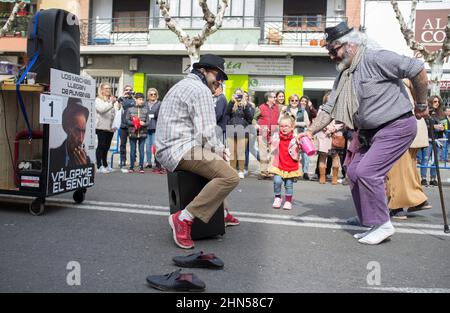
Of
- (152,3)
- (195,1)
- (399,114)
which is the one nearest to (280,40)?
(195,1)

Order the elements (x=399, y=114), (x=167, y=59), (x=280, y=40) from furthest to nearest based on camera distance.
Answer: (x=167, y=59) → (x=280, y=40) → (x=399, y=114)

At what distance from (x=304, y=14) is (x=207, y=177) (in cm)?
1944

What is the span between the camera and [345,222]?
577cm

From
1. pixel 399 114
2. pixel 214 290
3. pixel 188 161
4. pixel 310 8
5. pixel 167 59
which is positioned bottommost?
pixel 214 290

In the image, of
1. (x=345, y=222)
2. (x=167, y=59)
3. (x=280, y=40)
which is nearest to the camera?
(x=345, y=222)

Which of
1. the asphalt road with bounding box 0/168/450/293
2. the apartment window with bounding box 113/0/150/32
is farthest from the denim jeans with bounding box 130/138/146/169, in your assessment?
the apartment window with bounding box 113/0/150/32

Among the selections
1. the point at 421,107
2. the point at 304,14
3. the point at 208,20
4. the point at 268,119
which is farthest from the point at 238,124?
the point at 304,14

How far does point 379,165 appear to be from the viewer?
187 inches

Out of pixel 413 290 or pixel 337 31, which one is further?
pixel 337 31

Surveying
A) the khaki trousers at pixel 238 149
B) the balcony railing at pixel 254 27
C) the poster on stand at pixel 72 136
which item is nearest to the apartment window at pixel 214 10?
the balcony railing at pixel 254 27

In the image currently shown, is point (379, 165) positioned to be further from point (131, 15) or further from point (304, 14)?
point (131, 15)

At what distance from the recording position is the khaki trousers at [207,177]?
4.41m

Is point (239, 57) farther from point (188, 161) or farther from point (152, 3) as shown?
point (188, 161)
